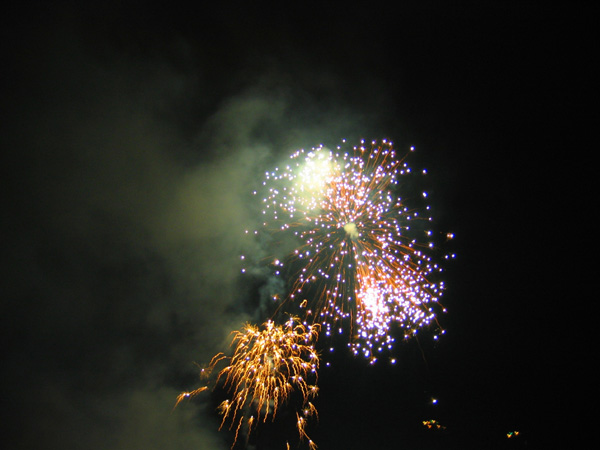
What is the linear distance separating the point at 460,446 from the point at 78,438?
1429 centimetres

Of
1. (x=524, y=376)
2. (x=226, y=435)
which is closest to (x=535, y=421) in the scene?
(x=524, y=376)

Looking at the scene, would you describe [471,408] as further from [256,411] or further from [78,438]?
[78,438]

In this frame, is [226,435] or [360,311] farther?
[226,435]

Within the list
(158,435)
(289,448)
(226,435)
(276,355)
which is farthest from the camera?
(226,435)

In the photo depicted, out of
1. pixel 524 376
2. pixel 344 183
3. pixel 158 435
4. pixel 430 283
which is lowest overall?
pixel 158 435

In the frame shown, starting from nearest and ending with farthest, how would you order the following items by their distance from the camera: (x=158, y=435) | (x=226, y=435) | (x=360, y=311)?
(x=360, y=311)
(x=158, y=435)
(x=226, y=435)

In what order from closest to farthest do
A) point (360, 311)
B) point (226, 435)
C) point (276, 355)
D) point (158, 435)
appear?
1. point (360, 311)
2. point (276, 355)
3. point (158, 435)
4. point (226, 435)

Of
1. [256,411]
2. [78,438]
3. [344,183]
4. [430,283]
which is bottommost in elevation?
[78,438]

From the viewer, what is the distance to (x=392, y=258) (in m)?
9.55

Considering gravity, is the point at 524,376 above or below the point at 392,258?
below

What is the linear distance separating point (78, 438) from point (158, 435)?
3.22 metres

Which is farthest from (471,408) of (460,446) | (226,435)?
(226,435)

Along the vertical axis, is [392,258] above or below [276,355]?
above

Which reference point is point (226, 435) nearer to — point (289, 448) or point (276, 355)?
point (289, 448)
